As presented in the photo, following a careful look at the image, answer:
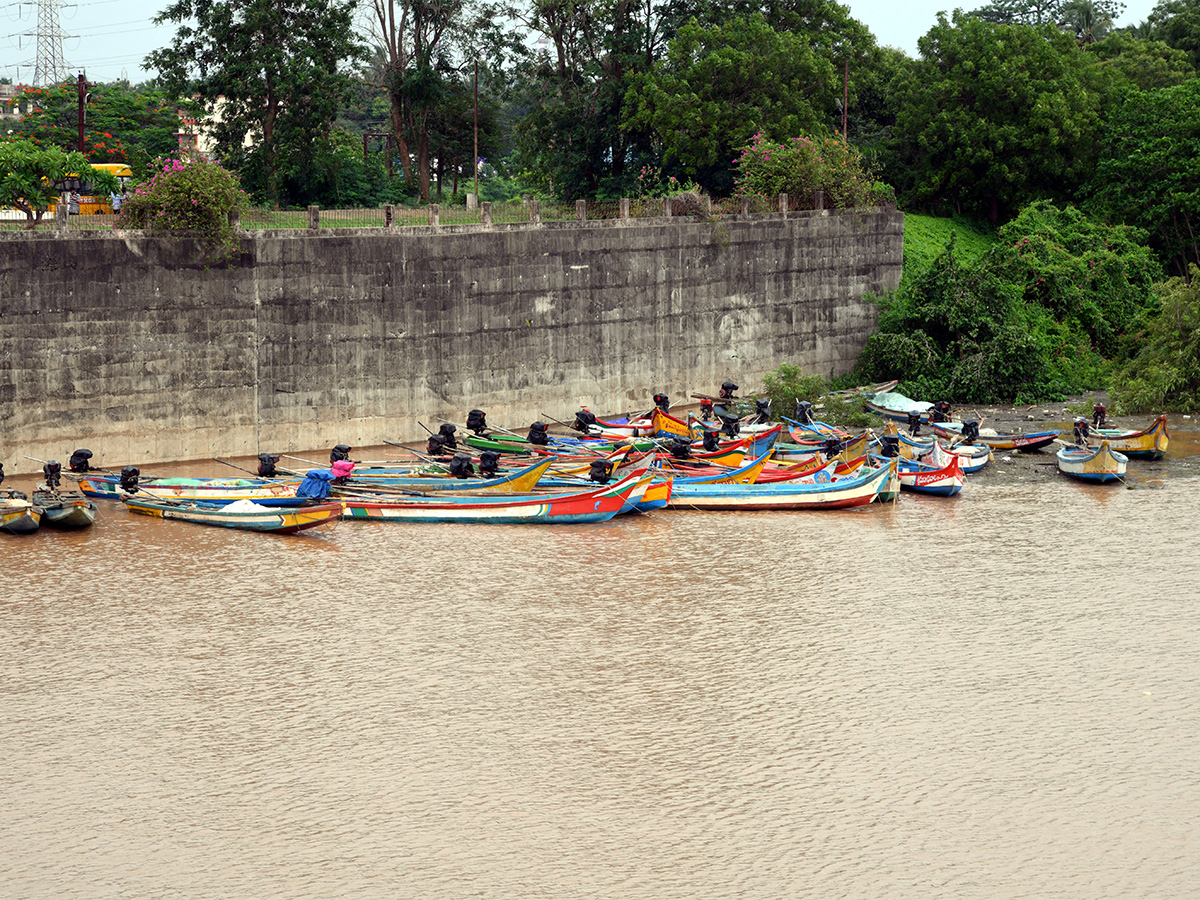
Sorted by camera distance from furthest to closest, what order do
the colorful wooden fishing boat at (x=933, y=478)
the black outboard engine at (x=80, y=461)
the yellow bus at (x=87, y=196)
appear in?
the yellow bus at (x=87, y=196) → the colorful wooden fishing boat at (x=933, y=478) → the black outboard engine at (x=80, y=461)

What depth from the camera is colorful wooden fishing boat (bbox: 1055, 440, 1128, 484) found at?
2856cm

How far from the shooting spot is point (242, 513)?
2489 cm

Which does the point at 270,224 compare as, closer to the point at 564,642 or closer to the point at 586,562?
the point at 586,562

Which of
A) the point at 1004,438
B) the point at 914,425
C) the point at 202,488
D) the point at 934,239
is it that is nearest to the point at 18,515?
the point at 202,488

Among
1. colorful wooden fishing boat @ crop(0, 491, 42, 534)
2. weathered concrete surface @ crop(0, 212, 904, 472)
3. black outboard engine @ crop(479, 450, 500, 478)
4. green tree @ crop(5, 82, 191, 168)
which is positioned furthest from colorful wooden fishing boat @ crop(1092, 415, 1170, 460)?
green tree @ crop(5, 82, 191, 168)

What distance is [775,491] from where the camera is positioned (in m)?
27.0

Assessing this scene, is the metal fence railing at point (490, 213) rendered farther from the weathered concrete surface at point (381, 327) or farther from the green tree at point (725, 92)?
the green tree at point (725, 92)

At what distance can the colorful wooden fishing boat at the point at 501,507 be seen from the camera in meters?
25.7

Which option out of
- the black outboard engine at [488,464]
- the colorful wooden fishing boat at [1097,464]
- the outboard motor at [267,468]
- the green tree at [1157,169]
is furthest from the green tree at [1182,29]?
the outboard motor at [267,468]

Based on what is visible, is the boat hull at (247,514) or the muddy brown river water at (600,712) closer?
the muddy brown river water at (600,712)

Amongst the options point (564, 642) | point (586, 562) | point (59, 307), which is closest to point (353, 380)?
point (59, 307)

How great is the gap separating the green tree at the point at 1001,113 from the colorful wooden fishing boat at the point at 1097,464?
20128 mm

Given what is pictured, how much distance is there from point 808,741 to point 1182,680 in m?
5.72

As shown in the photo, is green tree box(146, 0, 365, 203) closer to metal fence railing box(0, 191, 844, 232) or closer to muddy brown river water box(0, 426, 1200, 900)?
metal fence railing box(0, 191, 844, 232)
